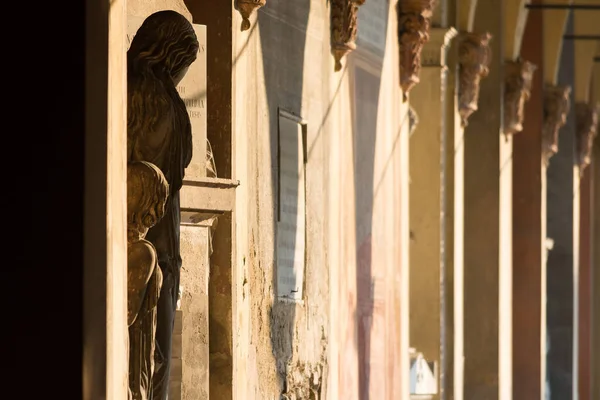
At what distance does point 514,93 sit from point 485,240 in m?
2.24

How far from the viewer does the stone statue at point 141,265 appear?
6.47 m

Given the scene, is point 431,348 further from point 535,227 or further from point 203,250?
point 203,250

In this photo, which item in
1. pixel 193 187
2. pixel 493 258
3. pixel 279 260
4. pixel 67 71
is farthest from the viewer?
pixel 493 258

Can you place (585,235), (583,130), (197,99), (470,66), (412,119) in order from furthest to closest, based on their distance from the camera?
(585,235) → (583,130) → (470,66) → (412,119) → (197,99)

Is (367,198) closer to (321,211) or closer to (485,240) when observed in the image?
(321,211)

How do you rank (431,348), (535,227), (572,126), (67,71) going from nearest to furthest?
(67,71) < (431,348) < (535,227) < (572,126)

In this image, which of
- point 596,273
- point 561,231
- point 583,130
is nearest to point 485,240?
point 561,231

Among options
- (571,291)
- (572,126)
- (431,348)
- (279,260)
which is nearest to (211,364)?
(279,260)

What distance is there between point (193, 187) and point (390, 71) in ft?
19.8

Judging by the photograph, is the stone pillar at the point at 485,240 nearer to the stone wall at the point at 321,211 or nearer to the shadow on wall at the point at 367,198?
the stone wall at the point at 321,211

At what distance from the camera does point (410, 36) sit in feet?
49.2

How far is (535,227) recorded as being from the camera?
23.4 metres

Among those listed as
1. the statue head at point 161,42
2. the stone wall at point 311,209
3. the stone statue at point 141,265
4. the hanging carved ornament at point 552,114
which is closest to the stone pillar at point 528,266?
the hanging carved ornament at point 552,114

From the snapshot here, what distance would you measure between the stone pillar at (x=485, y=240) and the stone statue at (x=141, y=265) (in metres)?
13.4
